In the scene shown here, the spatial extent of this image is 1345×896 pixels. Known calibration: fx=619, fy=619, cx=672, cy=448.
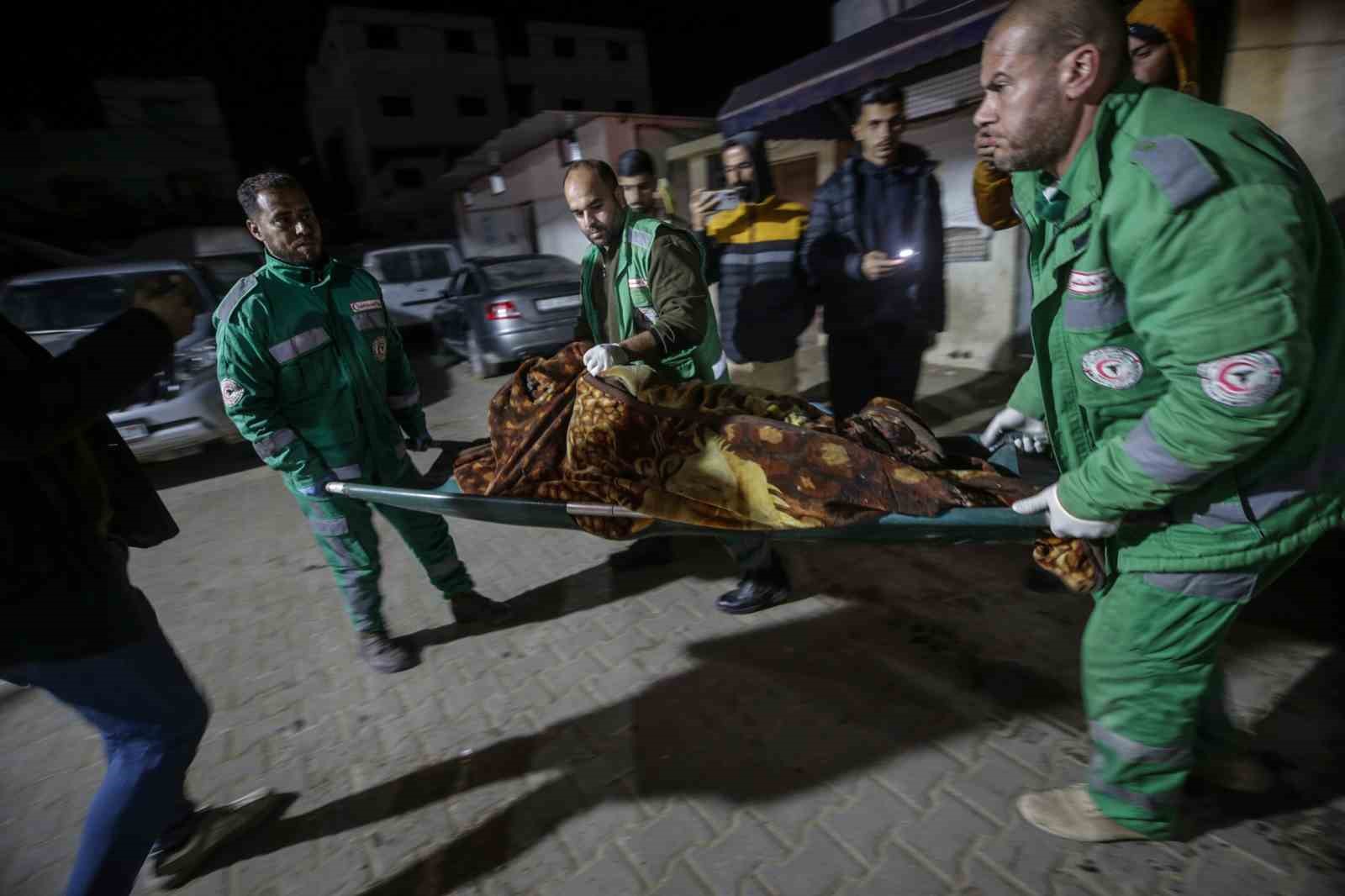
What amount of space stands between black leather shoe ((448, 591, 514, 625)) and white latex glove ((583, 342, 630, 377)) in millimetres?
1423

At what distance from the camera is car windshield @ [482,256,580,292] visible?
25.7ft

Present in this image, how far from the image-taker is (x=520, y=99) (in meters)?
31.6

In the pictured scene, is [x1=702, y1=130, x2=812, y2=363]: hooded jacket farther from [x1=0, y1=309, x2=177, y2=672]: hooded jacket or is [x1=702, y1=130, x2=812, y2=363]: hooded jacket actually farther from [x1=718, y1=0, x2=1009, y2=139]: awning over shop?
[x1=0, y1=309, x2=177, y2=672]: hooded jacket

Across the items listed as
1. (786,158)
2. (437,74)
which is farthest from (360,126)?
(786,158)

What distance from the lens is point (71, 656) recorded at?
140 cm

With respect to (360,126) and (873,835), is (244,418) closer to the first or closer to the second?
(873,835)

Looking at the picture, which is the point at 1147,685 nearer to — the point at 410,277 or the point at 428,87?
the point at 410,277

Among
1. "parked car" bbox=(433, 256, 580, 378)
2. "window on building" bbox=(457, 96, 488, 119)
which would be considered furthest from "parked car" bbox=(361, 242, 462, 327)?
"window on building" bbox=(457, 96, 488, 119)

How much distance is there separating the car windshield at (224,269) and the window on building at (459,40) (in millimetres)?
26676

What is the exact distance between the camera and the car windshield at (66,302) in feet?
18.5

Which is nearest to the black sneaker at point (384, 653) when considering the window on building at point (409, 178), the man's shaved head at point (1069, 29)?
the man's shaved head at point (1069, 29)

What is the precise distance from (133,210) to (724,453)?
32.3 m

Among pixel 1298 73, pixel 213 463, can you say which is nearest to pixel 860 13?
pixel 1298 73

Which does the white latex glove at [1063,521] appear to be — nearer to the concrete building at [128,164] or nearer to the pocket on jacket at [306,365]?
the pocket on jacket at [306,365]
